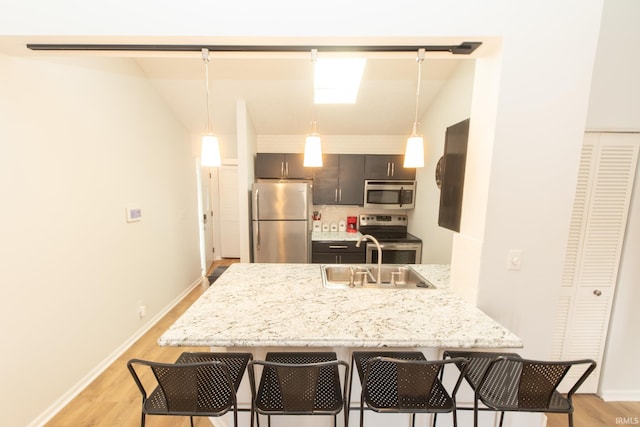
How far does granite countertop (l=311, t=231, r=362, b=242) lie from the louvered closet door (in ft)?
7.44

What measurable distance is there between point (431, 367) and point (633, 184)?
2.17m

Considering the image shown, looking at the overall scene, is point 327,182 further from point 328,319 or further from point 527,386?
point 527,386

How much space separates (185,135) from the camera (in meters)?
3.81

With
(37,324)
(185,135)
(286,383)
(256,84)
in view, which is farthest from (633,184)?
(185,135)

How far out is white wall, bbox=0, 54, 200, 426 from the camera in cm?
158

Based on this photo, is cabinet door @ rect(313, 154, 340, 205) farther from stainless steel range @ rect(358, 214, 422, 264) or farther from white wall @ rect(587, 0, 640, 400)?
white wall @ rect(587, 0, 640, 400)

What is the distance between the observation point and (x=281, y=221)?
343 cm

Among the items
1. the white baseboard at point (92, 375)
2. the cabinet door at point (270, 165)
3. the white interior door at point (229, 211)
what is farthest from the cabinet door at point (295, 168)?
the white baseboard at point (92, 375)

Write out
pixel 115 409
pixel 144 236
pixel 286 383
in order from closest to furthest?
pixel 286 383
pixel 115 409
pixel 144 236

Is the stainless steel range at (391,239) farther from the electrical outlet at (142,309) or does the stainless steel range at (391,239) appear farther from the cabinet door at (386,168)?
the electrical outlet at (142,309)

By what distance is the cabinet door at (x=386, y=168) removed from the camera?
3.88m

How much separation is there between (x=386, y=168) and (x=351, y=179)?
54 cm

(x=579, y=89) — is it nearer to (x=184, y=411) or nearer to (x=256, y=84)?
(x=184, y=411)

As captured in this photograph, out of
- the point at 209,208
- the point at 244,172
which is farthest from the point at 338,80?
the point at 209,208
